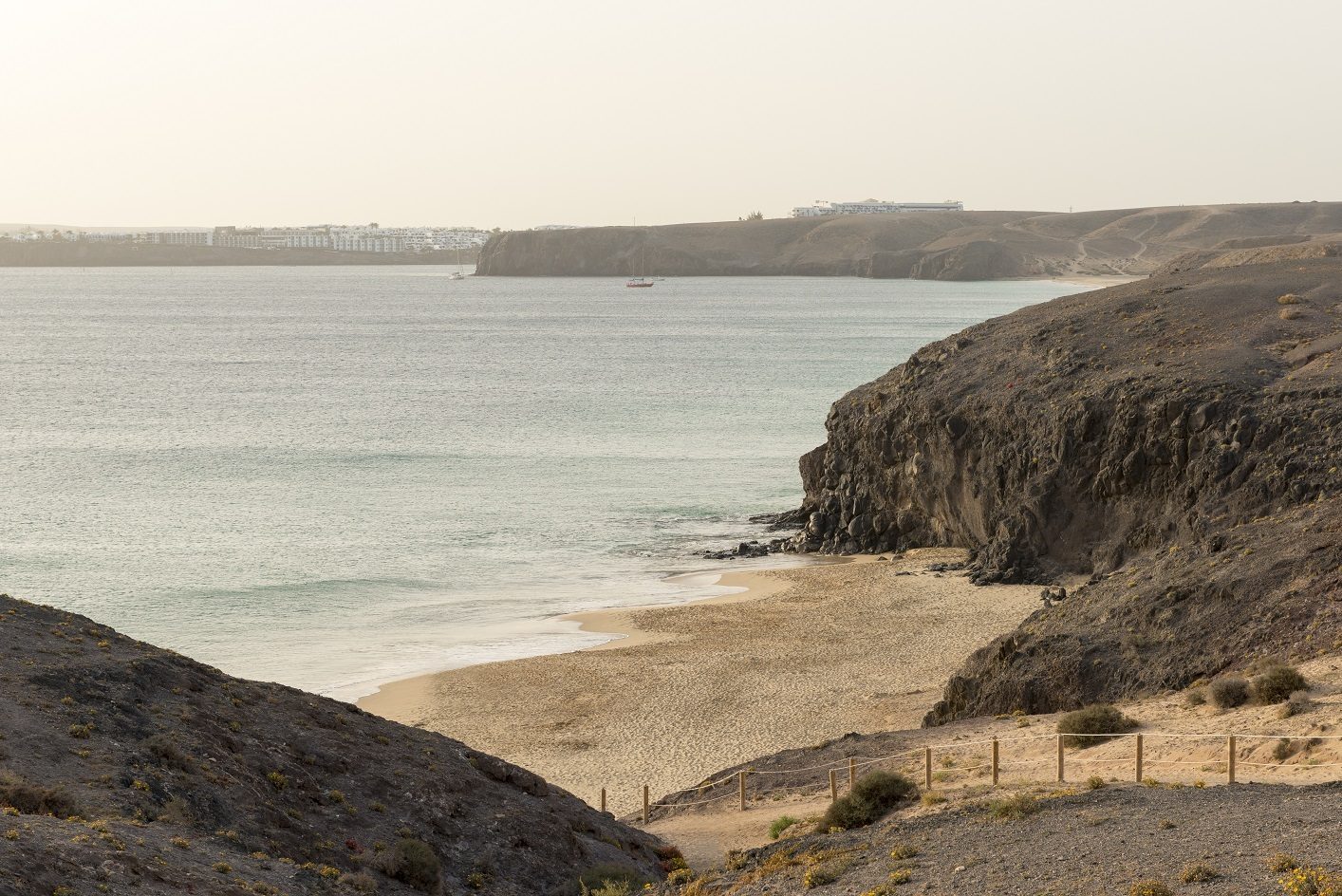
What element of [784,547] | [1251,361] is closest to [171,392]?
[784,547]

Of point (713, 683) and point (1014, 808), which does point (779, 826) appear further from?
point (713, 683)

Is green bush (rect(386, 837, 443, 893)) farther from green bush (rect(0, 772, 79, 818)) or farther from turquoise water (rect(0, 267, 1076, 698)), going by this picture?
turquoise water (rect(0, 267, 1076, 698))

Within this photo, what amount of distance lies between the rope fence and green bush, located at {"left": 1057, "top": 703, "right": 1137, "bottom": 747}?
0.09 meters

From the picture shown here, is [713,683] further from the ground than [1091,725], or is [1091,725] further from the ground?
[1091,725]

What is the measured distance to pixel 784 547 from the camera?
5159 cm

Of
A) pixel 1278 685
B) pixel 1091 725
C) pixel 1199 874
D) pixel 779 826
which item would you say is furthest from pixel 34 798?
pixel 1278 685

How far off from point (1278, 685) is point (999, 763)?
16.3 ft

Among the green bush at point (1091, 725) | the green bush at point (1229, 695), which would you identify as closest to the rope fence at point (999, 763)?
the green bush at point (1091, 725)

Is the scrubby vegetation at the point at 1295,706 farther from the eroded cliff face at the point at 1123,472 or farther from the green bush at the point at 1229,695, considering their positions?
the eroded cliff face at the point at 1123,472

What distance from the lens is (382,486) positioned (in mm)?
65125

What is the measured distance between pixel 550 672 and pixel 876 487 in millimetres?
19918

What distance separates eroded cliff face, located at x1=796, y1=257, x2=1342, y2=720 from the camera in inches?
1098

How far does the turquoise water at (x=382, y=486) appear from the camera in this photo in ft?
140

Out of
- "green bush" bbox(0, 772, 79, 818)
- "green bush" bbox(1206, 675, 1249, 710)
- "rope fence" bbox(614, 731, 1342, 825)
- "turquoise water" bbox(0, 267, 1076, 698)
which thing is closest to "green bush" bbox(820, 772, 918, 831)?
"rope fence" bbox(614, 731, 1342, 825)
